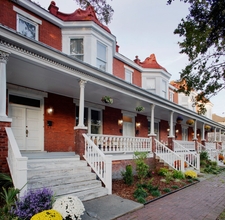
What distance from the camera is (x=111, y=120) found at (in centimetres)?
1327

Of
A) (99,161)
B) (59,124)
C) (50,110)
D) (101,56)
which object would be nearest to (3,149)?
(99,161)

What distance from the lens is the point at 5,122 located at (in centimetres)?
540

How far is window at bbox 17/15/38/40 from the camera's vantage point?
958 centimetres

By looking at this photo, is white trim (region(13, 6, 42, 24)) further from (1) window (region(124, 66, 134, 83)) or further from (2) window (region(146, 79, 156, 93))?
(2) window (region(146, 79, 156, 93))

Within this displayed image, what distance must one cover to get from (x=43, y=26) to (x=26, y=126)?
5124mm

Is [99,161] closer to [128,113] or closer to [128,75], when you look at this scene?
[128,113]

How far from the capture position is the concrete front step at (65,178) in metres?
5.35

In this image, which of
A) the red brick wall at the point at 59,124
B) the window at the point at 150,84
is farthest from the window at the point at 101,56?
the window at the point at 150,84

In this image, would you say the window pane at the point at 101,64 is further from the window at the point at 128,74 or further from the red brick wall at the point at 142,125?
the red brick wall at the point at 142,125

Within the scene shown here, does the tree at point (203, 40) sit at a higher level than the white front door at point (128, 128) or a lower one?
higher

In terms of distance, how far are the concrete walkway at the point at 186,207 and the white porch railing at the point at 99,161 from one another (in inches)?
54.3

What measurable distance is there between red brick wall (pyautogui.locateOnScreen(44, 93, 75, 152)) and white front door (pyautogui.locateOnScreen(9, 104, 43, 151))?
1.20 feet

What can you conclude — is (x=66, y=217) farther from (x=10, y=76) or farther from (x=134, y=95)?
(x=134, y=95)

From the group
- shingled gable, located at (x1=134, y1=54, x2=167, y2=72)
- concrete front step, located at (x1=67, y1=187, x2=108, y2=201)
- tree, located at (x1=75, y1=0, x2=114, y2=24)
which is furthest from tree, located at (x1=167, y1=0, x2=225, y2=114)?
shingled gable, located at (x1=134, y1=54, x2=167, y2=72)
